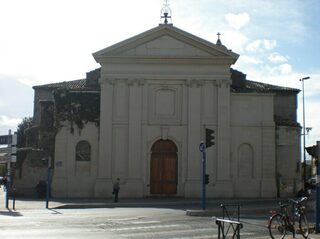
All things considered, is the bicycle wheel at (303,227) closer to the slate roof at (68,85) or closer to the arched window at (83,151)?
the arched window at (83,151)

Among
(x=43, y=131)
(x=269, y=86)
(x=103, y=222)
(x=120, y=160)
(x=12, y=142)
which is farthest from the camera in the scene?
(x=269, y=86)

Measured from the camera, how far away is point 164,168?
3825 centimetres

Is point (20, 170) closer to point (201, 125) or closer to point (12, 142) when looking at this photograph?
point (12, 142)

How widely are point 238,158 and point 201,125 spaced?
11.6 ft

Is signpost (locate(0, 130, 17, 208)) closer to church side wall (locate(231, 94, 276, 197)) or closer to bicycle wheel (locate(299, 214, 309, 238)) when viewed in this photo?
church side wall (locate(231, 94, 276, 197))

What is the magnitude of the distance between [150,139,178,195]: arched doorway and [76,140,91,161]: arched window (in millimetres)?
4483

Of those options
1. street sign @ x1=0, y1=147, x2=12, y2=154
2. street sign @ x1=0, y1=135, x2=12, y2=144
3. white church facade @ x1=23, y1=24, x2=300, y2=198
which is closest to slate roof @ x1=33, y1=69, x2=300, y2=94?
white church facade @ x1=23, y1=24, x2=300, y2=198

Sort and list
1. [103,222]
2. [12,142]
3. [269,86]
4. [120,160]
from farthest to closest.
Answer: [269,86] → [120,160] → [12,142] → [103,222]

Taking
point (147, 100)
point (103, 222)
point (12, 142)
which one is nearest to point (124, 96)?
point (147, 100)

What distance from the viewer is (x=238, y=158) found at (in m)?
38.7

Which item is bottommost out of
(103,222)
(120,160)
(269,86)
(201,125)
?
(103,222)

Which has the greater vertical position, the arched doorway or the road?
the arched doorway

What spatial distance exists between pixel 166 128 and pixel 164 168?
9.12ft

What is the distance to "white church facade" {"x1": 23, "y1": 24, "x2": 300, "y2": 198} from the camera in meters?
37.8
